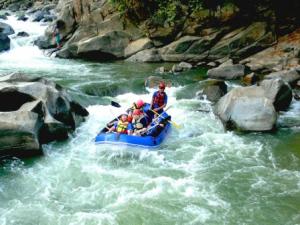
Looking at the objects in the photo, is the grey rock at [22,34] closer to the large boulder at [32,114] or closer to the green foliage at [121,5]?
the green foliage at [121,5]

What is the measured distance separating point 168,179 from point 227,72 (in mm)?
8723

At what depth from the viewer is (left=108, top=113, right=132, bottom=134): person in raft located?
11.0 meters

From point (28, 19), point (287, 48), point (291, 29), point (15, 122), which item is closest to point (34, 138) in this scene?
point (15, 122)

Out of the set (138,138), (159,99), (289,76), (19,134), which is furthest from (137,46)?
(19,134)

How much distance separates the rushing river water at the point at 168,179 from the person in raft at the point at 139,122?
58 cm

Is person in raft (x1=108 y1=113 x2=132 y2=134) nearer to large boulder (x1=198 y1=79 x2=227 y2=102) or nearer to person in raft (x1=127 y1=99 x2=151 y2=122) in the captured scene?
person in raft (x1=127 y1=99 x2=151 y2=122)

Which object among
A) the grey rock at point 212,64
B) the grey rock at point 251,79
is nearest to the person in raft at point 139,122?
the grey rock at point 251,79

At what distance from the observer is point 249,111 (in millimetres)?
12094

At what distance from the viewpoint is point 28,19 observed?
105ft

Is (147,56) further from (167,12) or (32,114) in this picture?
(32,114)

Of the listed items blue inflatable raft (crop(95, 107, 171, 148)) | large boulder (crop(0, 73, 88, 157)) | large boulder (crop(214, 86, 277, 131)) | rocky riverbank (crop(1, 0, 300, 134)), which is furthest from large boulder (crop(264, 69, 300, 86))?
large boulder (crop(0, 73, 88, 157))

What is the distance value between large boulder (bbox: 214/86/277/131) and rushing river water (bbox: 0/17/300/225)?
281 mm

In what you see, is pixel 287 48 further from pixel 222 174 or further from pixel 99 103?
pixel 222 174

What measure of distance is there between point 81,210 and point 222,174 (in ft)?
11.0
